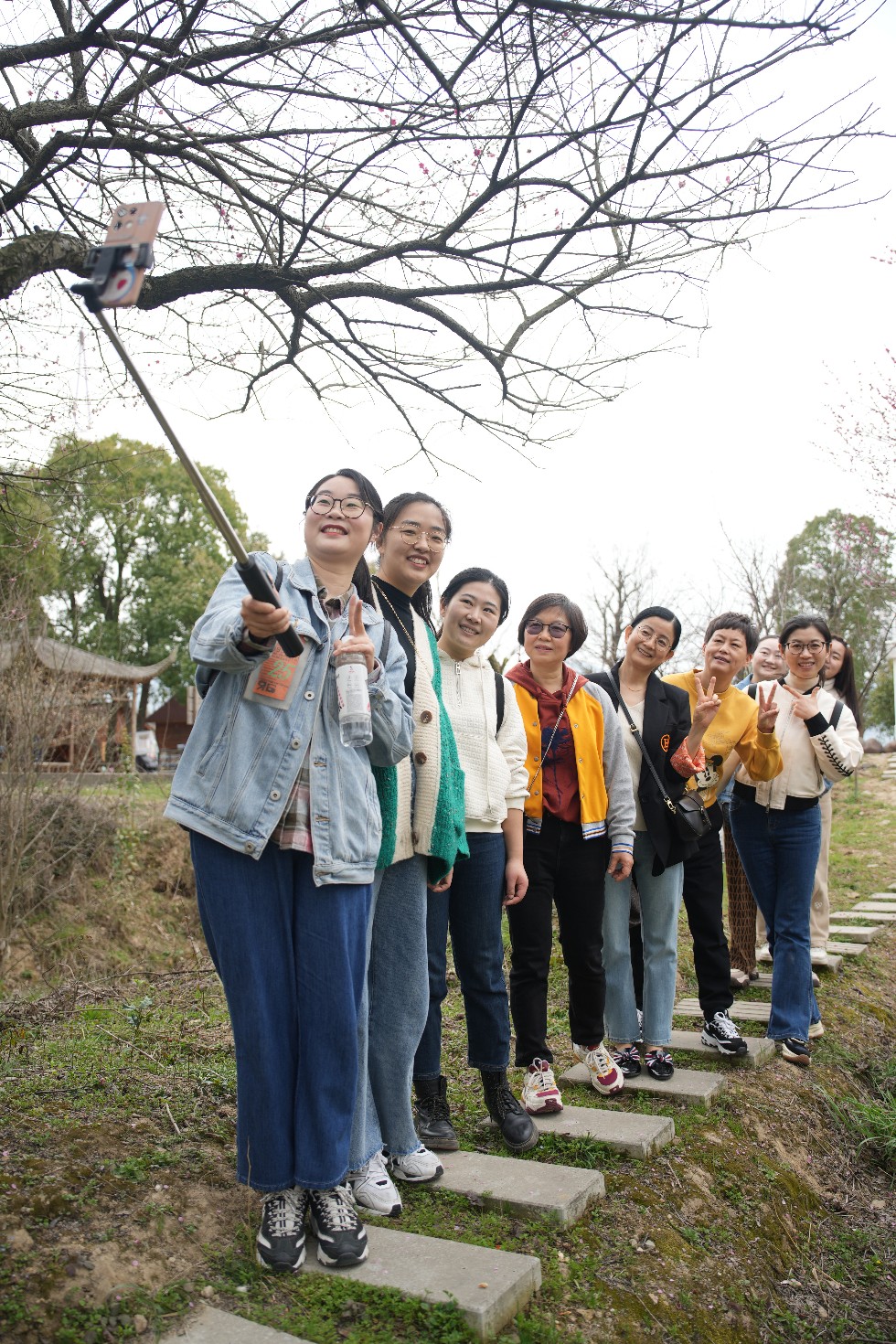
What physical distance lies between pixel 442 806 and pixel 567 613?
1.19 meters

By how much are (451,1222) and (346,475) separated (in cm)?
207

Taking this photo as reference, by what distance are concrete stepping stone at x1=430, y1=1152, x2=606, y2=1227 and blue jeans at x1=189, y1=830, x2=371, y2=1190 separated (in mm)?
620

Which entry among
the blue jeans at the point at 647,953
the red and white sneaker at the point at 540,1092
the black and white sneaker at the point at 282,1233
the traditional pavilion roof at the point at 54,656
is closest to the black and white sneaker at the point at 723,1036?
the blue jeans at the point at 647,953

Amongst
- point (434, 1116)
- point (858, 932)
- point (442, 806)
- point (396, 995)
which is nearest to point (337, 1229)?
point (396, 995)

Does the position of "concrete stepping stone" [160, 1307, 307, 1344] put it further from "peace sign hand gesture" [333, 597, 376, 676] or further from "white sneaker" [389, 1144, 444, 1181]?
"peace sign hand gesture" [333, 597, 376, 676]

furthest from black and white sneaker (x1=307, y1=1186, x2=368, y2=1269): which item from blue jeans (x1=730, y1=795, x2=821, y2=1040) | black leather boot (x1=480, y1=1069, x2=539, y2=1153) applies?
blue jeans (x1=730, y1=795, x2=821, y2=1040)

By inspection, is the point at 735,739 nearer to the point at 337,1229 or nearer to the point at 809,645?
the point at 809,645

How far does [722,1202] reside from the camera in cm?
316

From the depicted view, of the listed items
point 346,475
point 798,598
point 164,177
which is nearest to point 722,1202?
point 346,475

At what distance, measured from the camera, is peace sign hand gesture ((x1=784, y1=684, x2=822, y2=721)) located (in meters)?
4.59

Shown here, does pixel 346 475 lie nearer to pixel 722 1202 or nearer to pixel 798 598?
pixel 722 1202

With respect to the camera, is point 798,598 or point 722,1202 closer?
point 722,1202

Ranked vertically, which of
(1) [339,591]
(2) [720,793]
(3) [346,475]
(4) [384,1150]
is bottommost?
(4) [384,1150]

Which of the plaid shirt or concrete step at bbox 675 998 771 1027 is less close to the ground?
the plaid shirt
